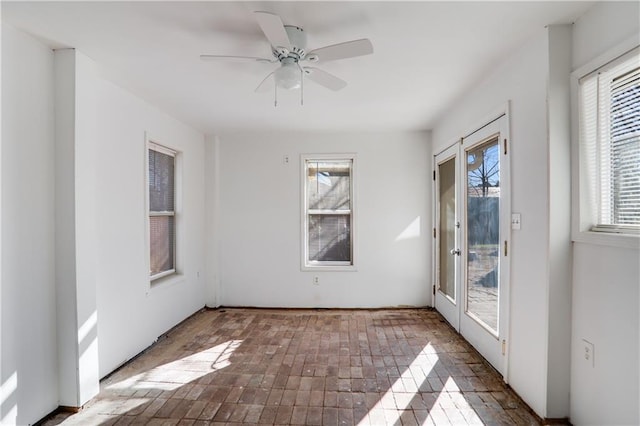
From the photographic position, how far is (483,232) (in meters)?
2.77

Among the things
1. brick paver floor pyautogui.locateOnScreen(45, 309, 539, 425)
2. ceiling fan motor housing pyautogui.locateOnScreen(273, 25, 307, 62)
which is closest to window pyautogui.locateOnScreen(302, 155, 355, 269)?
brick paver floor pyautogui.locateOnScreen(45, 309, 539, 425)

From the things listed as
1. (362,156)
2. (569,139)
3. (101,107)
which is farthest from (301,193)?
(569,139)

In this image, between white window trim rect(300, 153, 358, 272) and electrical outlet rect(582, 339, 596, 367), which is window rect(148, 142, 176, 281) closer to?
white window trim rect(300, 153, 358, 272)

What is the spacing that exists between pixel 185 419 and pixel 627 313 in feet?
8.64

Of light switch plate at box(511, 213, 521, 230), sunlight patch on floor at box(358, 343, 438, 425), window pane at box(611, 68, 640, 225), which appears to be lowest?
sunlight patch on floor at box(358, 343, 438, 425)

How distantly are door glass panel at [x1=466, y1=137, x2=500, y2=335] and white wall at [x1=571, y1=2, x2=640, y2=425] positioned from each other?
0.73m

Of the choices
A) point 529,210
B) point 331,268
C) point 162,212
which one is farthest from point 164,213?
point 529,210

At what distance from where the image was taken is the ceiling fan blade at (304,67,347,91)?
6.78 ft

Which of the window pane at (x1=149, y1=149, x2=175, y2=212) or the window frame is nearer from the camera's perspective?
the window frame

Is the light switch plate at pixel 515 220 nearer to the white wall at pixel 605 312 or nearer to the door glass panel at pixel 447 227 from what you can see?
the white wall at pixel 605 312

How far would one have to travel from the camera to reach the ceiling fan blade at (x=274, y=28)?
1453 millimetres

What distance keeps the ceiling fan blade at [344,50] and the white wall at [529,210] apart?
1.14 metres

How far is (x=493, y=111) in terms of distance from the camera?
2471 mm

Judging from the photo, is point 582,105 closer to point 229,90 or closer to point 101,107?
point 229,90
